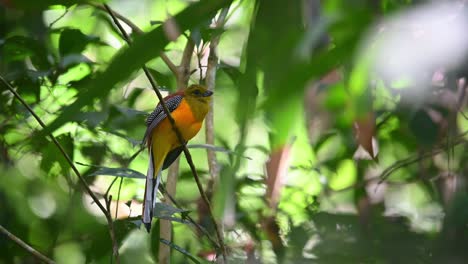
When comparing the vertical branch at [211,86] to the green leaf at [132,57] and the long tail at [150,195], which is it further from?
the green leaf at [132,57]

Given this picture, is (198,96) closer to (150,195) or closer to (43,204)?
(150,195)

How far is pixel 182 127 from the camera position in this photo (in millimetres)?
2141

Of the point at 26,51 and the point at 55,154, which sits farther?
the point at 26,51

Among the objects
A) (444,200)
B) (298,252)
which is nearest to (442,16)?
(298,252)

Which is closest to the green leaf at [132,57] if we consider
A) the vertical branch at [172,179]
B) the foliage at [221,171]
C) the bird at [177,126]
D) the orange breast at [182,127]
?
the foliage at [221,171]

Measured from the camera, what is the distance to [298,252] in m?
1.64

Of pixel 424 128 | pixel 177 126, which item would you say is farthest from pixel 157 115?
pixel 424 128

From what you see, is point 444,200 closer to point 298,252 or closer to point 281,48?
point 298,252

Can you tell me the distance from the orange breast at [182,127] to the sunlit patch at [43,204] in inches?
19.6

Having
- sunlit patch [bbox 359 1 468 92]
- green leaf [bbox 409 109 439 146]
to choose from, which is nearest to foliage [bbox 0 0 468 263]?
green leaf [bbox 409 109 439 146]

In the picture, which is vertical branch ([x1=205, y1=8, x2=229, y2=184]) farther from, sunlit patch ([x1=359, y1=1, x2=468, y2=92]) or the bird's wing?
sunlit patch ([x1=359, y1=1, x2=468, y2=92])

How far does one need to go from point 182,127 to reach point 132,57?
169cm

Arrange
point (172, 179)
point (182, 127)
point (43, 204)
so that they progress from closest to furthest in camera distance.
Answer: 1. point (172, 179)
2. point (182, 127)
3. point (43, 204)

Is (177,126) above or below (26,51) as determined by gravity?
below
